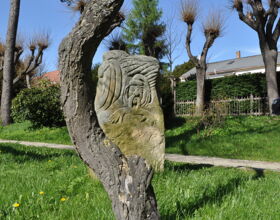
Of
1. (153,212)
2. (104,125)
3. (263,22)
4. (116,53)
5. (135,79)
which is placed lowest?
(153,212)

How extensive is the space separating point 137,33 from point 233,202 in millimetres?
32173

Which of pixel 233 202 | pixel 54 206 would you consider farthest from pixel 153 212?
pixel 54 206

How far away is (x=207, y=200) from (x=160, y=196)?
48 cm

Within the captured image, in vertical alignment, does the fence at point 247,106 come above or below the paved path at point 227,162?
above

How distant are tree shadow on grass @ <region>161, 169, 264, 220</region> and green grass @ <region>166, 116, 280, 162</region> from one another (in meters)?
3.61

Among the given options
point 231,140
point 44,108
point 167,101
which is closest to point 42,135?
point 44,108

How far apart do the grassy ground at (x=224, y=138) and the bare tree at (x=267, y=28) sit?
2.18m

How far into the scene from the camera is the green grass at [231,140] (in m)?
7.67

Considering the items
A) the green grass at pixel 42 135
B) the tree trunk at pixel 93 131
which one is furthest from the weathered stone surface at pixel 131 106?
the green grass at pixel 42 135

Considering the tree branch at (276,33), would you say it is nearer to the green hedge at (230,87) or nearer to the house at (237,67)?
the green hedge at (230,87)

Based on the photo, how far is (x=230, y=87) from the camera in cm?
1738

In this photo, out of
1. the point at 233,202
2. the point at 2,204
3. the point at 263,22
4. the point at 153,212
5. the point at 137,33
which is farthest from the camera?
the point at 137,33

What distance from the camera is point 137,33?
111ft

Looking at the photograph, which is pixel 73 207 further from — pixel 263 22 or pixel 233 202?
pixel 263 22
